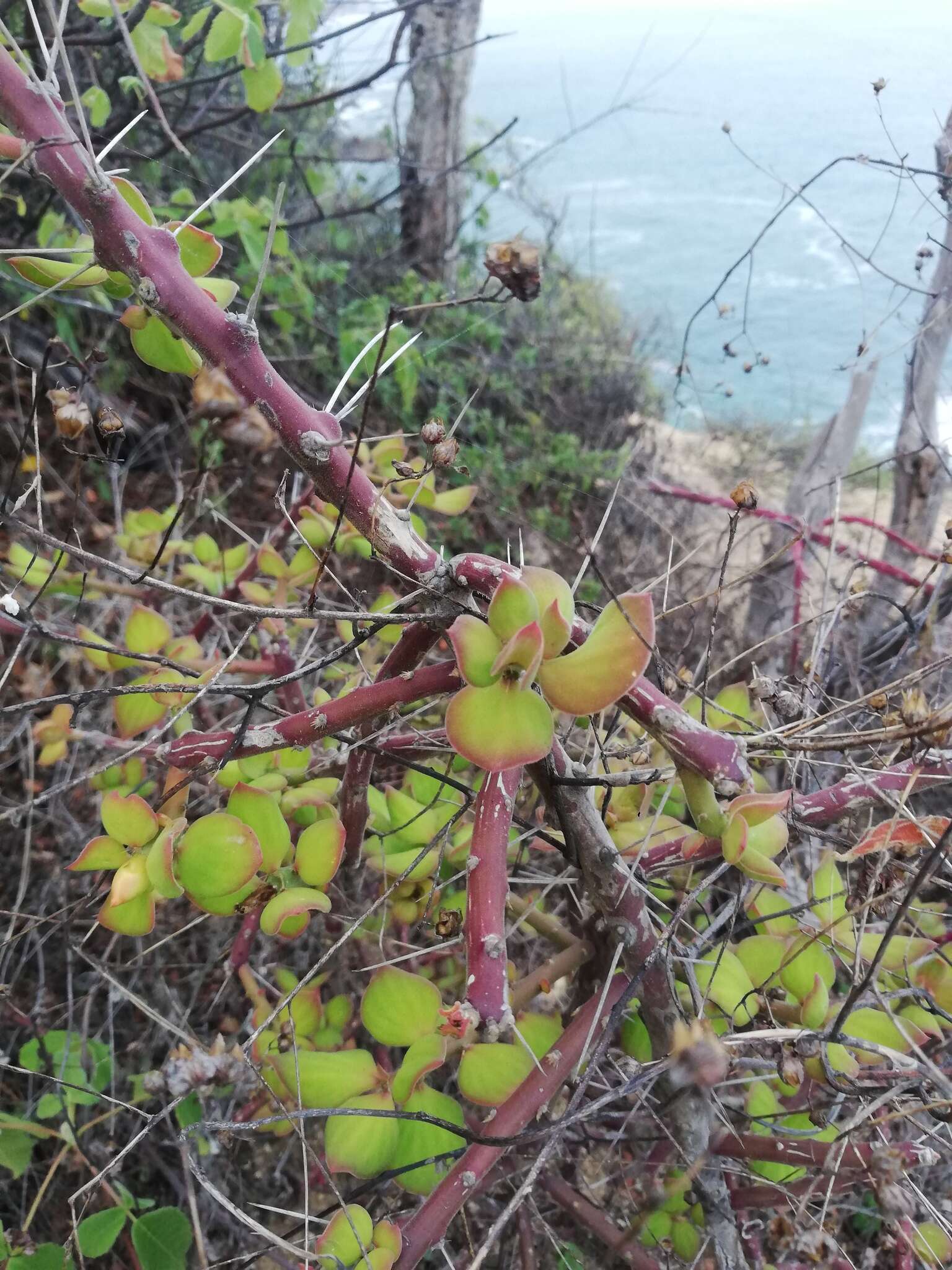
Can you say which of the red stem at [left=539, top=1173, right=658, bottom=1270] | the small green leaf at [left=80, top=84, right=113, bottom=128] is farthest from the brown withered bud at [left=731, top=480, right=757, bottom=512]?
the small green leaf at [left=80, top=84, right=113, bottom=128]

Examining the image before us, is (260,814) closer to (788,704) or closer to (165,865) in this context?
(165,865)

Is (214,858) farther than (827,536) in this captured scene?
No

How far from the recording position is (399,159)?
1.94m

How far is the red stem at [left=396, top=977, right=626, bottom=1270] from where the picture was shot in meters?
0.43

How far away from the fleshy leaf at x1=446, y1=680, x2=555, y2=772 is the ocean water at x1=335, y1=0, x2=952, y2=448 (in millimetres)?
811

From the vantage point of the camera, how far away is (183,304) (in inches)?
15.4

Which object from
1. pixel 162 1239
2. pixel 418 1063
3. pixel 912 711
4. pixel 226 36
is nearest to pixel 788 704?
pixel 912 711

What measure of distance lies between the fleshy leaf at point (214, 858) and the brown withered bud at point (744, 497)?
0.33 m

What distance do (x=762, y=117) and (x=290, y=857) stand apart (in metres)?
2.99

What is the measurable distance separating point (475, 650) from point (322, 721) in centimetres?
11

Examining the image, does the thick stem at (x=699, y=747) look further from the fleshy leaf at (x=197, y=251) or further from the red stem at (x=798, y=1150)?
the fleshy leaf at (x=197, y=251)

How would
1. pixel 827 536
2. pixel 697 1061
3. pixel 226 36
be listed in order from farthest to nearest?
pixel 827 536, pixel 226 36, pixel 697 1061

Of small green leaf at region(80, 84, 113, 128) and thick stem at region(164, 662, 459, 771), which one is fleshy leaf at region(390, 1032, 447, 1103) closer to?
thick stem at region(164, 662, 459, 771)

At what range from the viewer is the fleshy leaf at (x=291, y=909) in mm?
450
